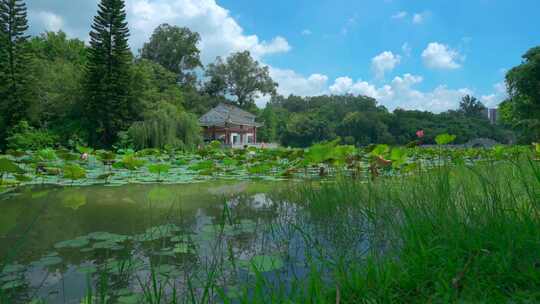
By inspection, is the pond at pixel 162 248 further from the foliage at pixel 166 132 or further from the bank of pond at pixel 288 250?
the foliage at pixel 166 132

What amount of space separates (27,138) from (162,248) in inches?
689

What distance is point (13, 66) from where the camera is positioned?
688 inches

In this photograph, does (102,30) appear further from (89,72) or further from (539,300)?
(539,300)

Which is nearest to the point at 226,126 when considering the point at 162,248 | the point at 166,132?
the point at 166,132

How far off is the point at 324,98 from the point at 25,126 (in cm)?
4002

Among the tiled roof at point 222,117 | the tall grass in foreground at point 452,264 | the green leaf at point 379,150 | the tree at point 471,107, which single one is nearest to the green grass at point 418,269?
the tall grass in foreground at point 452,264

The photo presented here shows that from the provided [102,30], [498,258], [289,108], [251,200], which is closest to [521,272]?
[498,258]

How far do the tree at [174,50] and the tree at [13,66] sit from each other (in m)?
13.5

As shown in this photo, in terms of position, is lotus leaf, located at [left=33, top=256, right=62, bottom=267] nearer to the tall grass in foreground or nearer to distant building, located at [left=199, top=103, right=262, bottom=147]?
the tall grass in foreground

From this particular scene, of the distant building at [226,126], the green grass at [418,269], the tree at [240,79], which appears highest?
the tree at [240,79]

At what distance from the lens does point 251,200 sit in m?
3.24

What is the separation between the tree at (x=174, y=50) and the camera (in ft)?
101

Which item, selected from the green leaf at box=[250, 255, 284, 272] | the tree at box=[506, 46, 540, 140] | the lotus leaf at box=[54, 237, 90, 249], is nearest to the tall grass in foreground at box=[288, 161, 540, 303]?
the green leaf at box=[250, 255, 284, 272]

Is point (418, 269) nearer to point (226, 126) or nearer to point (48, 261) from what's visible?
point (48, 261)
